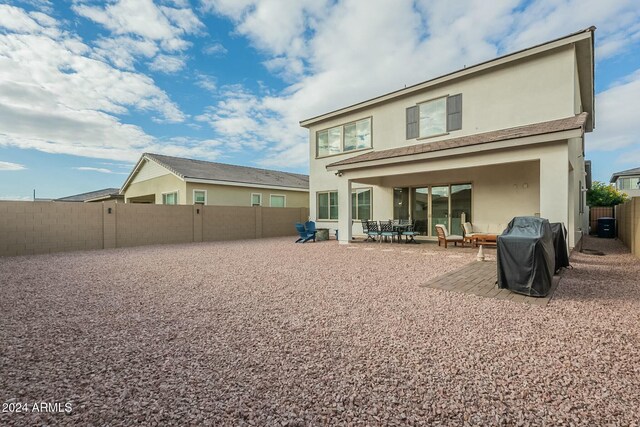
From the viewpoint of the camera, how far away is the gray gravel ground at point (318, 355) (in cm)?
190

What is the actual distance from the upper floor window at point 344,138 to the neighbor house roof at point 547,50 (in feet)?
2.49

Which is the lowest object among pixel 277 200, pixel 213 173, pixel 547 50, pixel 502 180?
pixel 277 200

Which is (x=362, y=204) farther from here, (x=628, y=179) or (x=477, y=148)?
(x=628, y=179)

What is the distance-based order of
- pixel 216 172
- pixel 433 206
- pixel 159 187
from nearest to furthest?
1. pixel 433 206
2. pixel 216 172
3. pixel 159 187

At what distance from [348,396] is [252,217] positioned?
1526 cm

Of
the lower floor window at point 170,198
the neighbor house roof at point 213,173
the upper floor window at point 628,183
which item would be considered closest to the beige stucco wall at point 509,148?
the neighbor house roof at point 213,173

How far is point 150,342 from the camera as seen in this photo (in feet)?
9.71

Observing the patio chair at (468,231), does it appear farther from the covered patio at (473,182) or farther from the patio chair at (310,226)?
the patio chair at (310,226)

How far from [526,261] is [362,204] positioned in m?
10.0

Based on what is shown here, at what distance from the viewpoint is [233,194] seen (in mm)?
18859

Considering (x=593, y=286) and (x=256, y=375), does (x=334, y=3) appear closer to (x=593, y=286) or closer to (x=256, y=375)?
(x=593, y=286)

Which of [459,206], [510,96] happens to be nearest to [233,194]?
[459,206]

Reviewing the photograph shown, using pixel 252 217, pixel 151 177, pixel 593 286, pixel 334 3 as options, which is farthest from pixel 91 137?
pixel 593 286

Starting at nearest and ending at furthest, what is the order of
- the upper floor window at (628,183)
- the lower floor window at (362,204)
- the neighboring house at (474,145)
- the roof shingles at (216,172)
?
the neighboring house at (474,145) < the lower floor window at (362,204) < the roof shingles at (216,172) < the upper floor window at (628,183)
